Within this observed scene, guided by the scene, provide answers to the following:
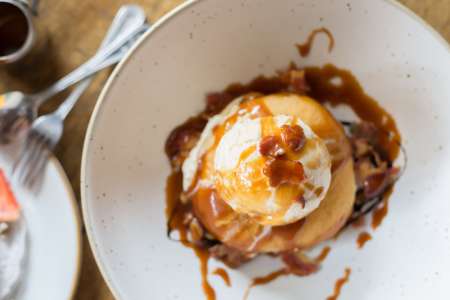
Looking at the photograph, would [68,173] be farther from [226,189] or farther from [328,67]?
[328,67]

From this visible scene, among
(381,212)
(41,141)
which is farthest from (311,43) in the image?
(41,141)

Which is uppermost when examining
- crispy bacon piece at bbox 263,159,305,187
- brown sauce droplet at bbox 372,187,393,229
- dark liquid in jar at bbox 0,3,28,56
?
dark liquid in jar at bbox 0,3,28,56

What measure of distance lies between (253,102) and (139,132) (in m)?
0.34

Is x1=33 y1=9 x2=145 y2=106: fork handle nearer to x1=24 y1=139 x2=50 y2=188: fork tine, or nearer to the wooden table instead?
the wooden table

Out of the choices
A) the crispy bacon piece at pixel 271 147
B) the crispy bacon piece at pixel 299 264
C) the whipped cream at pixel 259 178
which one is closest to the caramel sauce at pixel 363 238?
the crispy bacon piece at pixel 299 264

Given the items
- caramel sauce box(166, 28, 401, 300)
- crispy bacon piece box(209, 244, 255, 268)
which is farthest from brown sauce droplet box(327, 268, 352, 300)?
crispy bacon piece box(209, 244, 255, 268)

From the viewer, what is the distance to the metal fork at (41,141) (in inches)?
→ 64.2

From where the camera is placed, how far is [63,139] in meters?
1.71

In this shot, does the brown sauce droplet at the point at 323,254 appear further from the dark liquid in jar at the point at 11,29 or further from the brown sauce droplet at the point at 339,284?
the dark liquid in jar at the point at 11,29

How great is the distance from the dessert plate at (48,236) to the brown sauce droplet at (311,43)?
2.55 feet

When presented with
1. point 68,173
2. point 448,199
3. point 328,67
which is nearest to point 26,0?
point 68,173

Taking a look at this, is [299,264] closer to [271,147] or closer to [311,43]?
[271,147]

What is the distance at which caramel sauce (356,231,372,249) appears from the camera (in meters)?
1.69

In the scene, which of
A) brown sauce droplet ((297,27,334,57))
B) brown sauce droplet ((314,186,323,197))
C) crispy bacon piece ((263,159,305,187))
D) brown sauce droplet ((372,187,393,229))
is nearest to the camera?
crispy bacon piece ((263,159,305,187))
